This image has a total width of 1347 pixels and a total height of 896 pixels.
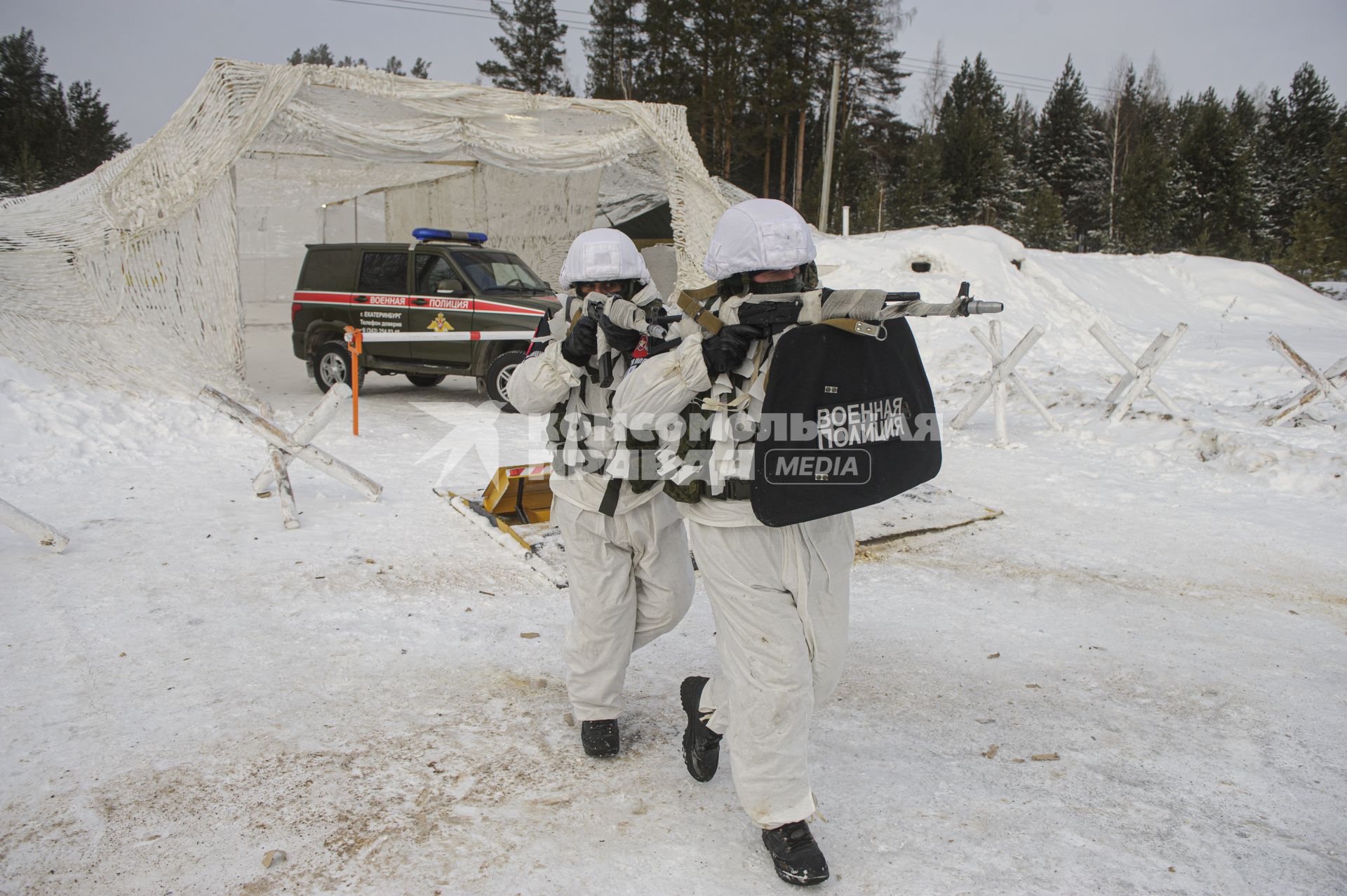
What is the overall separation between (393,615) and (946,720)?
100 inches

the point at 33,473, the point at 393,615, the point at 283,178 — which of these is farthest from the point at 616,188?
the point at 393,615

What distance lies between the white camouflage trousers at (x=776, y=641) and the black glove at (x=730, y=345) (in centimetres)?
46

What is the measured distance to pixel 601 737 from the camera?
3.06 meters

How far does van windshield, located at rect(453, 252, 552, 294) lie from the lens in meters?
10.3

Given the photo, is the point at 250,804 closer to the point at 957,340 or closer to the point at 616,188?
the point at 957,340

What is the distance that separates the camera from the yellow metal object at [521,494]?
19.1 feet

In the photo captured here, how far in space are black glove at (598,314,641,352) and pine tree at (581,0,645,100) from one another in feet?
97.6

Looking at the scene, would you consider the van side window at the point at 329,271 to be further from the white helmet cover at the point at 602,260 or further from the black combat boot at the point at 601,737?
the black combat boot at the point at 601,737

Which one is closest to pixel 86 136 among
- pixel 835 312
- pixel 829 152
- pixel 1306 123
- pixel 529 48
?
pixel 529 48

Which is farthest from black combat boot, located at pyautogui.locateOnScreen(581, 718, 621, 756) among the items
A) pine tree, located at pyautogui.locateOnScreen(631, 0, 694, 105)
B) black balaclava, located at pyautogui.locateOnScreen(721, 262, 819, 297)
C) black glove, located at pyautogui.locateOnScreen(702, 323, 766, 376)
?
pine tree, located at pyautogui.locateOnScreen(631, 0, 694, 105)

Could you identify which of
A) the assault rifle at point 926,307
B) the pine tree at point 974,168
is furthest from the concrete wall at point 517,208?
the pine tree at point 974,168

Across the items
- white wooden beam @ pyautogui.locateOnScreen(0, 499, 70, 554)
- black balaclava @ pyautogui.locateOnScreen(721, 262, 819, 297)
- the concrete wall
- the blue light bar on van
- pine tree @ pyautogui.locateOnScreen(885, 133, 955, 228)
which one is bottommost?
white wooden beam @ pyautogui.locateOnScreen(0, 499, 70, 554)

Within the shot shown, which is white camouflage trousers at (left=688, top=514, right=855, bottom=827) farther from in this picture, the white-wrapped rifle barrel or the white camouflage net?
the white camouflage net

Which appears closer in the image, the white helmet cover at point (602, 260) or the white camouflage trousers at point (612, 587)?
the white camouflage trousers at point (612, 587)
